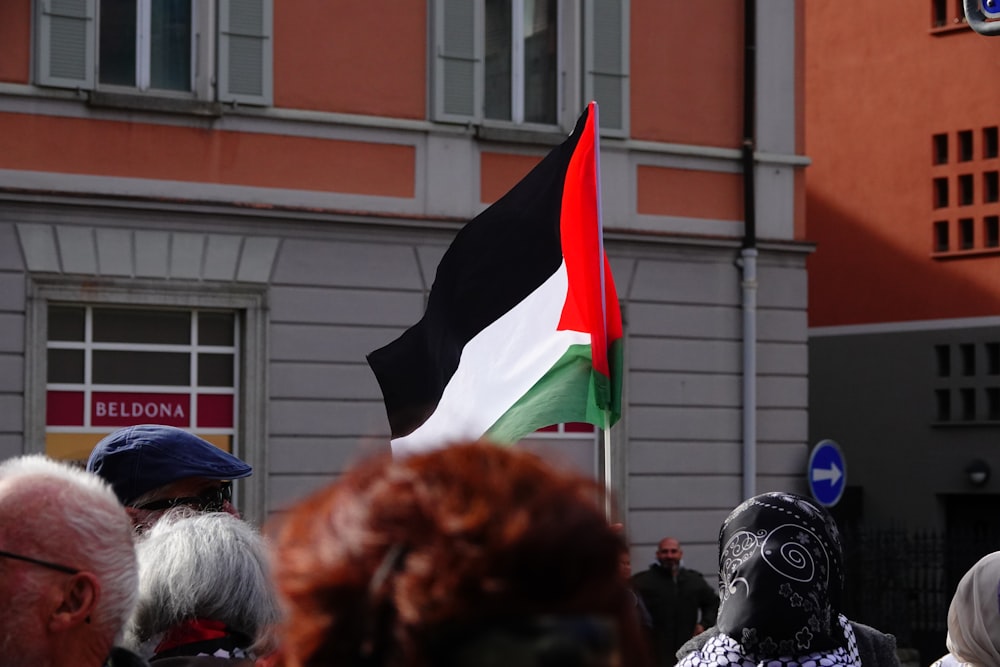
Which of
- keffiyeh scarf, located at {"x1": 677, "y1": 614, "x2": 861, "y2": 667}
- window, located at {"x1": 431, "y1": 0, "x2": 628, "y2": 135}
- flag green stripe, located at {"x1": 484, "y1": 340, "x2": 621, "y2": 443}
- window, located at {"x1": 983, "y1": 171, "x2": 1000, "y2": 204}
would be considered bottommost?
keffiyeh scarf, located at {"x1": 677, "y1": 614, "x2": 861, "y2": 667}

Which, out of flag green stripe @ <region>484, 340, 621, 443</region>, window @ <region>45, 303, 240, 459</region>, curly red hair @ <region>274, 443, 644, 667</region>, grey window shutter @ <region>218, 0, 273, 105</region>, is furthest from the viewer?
grey window shutter @ <region>218, 0, 273, 105</region>

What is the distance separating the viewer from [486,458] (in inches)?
55.2

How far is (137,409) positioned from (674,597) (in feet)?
14.1

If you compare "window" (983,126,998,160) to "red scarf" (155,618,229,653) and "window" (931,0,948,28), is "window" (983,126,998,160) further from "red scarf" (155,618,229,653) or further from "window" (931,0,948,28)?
"red scarf" (155,618,229,653)

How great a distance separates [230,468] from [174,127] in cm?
960

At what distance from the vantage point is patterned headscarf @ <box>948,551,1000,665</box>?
3.89m

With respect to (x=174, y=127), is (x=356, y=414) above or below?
below

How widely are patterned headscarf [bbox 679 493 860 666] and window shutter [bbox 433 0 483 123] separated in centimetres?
1140

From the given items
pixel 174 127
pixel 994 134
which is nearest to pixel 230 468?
pixel 174 127

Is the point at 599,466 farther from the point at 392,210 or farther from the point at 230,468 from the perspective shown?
the point at 230,468

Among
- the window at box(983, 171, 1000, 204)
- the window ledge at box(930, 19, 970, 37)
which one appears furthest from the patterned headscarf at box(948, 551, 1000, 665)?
the window ledge at box(930, 19, 970, 37)

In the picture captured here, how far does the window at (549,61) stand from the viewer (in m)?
14.9

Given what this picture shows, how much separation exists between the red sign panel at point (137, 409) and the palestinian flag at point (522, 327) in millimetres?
7147

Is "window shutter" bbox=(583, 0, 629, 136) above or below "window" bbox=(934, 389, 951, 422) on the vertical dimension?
above
